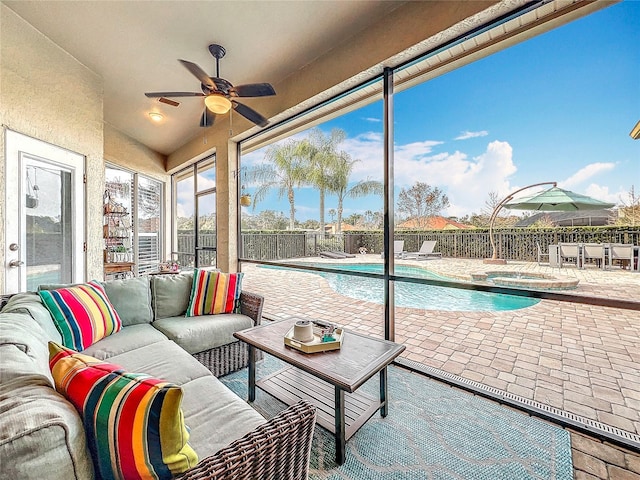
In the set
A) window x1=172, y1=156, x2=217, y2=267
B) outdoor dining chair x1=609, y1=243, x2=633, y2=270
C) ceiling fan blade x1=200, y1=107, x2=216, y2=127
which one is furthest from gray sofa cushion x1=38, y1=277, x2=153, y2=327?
outdoor dining chair x1=609, y1=243, x2=633, y2=270

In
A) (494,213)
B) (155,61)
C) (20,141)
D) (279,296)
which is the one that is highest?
(155,61)

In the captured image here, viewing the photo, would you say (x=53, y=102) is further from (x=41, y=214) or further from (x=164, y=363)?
(x=164, y=363)

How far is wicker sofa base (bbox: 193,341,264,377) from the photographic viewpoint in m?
2.30

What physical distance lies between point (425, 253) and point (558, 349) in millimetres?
1388

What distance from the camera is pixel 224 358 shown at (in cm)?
240

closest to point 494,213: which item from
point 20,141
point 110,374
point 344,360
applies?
point 344,360

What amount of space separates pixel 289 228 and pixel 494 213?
276 centimetres

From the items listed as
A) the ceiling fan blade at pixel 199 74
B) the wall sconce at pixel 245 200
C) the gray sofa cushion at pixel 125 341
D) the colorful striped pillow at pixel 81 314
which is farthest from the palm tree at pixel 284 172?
the colorful striped pillow at pixel 81 314

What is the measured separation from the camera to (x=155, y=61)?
3234mm

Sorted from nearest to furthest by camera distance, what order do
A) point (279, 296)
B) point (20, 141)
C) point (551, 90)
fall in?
point (551, 90) → point (20, 141) → point (279, 296)

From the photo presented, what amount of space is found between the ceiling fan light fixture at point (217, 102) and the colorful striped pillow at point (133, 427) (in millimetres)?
2702

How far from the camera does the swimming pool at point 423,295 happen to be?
274 cm

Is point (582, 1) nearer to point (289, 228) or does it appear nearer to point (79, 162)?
point (289, 228)

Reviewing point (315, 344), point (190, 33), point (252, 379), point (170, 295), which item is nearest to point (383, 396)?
point (315, 344)
